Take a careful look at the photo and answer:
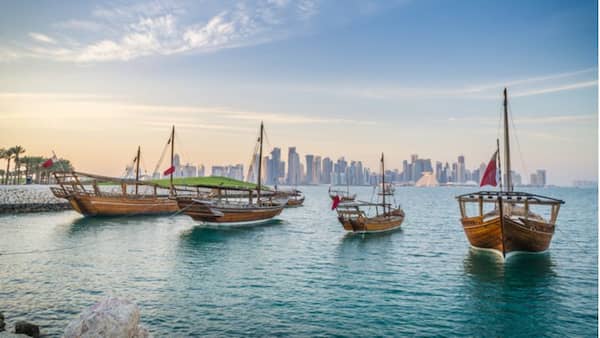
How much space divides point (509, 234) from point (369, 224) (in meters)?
14.6

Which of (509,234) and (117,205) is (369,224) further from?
(117,205)

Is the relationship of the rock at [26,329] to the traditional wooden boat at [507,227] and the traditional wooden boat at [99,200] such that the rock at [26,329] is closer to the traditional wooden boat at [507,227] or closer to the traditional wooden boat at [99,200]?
the traditional wooden boat at [507,227]

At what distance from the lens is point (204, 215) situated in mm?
42562

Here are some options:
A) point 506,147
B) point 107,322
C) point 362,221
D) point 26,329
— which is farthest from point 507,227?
point 26,329

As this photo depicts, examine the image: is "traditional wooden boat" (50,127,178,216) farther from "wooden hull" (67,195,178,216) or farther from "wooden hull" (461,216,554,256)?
"wooden hull" (461,216,554,256)

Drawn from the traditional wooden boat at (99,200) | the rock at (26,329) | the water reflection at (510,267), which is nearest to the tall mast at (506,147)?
Result: the water reflection at (510,267)

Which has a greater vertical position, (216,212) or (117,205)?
(117,205)

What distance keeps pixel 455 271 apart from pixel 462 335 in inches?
418

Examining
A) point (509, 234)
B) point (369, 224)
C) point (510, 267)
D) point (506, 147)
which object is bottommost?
point (510, 267)

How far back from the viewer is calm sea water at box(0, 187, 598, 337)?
1378 cm

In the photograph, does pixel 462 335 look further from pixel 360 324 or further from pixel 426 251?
pixel 426 251

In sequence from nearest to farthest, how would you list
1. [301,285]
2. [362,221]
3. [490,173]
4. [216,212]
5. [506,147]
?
1. [301,285]
2. [490,173]
3. [506,147]
4. [362,221]
5. [216,212]

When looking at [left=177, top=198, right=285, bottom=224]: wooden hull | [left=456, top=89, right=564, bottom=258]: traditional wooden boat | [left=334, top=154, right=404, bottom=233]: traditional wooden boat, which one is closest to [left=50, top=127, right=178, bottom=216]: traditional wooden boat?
[left=177, top=198, right=285, bottom=224]: wooden hull

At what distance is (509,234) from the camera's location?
2495cm
